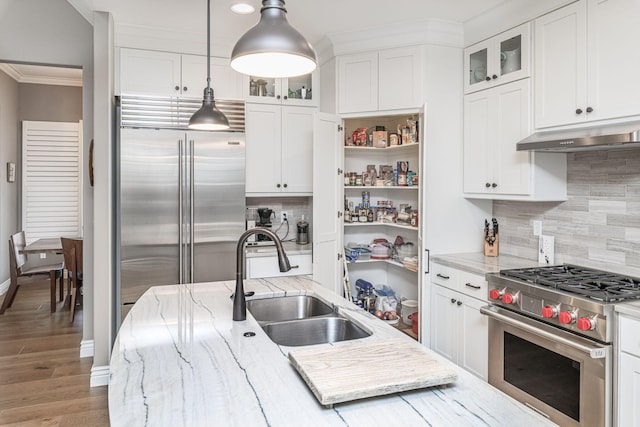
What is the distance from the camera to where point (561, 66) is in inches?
104

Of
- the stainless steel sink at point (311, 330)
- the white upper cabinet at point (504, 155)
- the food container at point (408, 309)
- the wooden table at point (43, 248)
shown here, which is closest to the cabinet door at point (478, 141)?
the white upper cabinet at point (504, 155)

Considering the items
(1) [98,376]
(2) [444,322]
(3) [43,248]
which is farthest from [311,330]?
(3) [43,248]

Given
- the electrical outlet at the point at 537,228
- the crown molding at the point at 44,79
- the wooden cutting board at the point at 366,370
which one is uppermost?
the crown molding at the point at 44,79

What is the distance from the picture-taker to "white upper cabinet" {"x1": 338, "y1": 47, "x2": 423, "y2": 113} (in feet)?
11.3

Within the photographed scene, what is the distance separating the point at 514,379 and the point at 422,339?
2.88ft

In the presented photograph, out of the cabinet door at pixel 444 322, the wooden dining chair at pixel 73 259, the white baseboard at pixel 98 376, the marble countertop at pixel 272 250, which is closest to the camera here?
the cabinet door at pixel 444 322

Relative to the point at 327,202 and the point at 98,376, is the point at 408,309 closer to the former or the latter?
the point at 327,202

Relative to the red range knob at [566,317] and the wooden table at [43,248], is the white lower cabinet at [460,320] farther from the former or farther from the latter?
the wooden table at [43,248]

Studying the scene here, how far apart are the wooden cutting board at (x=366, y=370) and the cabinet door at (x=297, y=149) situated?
106 inches

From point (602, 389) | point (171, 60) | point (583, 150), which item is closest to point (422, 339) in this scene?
point (602, 389)

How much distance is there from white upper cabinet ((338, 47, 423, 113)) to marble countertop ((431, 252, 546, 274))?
47.2 inches

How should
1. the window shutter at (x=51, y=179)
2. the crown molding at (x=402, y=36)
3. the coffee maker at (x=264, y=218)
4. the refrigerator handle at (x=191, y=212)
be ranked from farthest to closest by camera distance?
1. the window shutter at (x=51, y=179)
2. the coffee maker at (x=264, y=218)
3. the refrigerator handle at (x=191, y=212)
4. the crown molding at (x=402, y=36)

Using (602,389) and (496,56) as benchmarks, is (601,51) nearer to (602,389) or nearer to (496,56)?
(496,56)

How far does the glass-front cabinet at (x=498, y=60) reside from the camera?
9.48 ft
